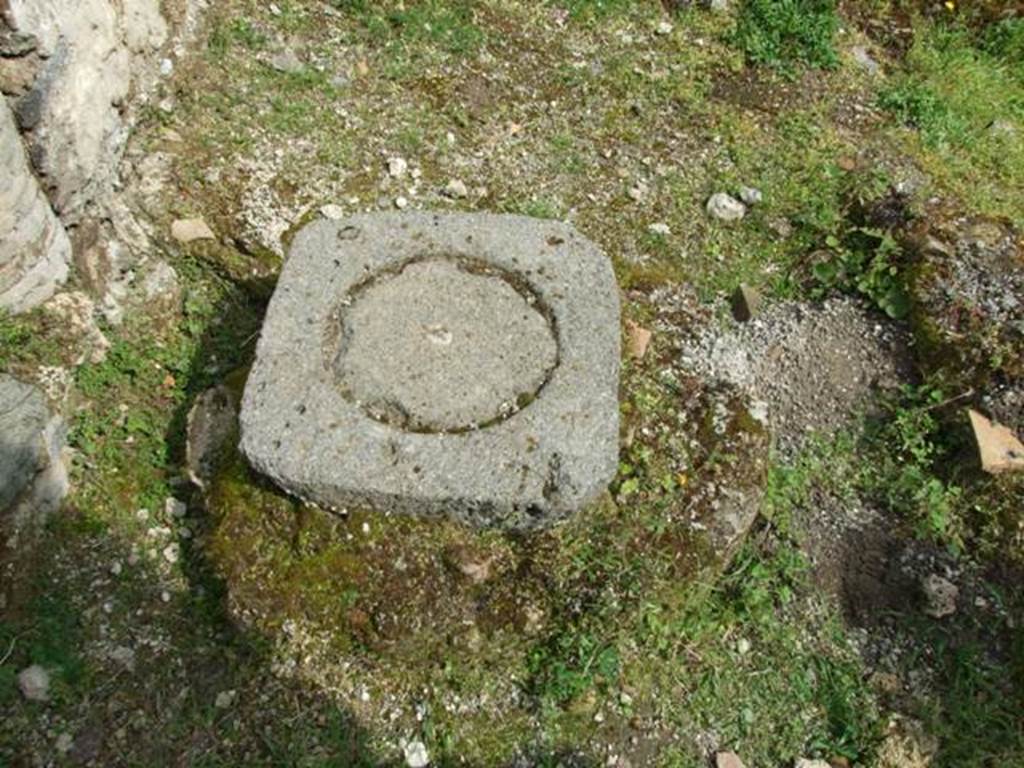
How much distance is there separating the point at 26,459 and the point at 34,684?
0.76 metres

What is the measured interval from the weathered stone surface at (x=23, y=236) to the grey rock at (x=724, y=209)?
2.95 metres

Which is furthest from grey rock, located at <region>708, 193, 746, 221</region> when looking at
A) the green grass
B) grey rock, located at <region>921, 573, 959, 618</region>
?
grey rock, located at <region>921, 573, 959, 618</region>

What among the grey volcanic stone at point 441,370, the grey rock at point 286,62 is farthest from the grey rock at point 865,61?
the grey rock at point 286,62

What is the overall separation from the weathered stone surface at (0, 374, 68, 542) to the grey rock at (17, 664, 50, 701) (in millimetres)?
480

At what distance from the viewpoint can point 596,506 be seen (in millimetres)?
3062

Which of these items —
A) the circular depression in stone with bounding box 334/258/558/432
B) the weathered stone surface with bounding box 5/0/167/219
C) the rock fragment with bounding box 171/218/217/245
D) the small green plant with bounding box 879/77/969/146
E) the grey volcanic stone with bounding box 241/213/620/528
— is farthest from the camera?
the small green plant with bounding box 879/77/969/146

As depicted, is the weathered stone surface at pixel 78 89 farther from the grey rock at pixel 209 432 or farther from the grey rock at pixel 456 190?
the grey rock at pixel 456 190

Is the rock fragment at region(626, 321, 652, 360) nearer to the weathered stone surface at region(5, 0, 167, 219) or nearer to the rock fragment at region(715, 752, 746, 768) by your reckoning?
the rock fragment at region(715, 752, 746, 768)

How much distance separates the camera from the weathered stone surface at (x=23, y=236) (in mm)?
3121

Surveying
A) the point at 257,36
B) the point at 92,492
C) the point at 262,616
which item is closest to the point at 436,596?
the point at 262,616

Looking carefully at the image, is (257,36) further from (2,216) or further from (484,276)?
(484,276)

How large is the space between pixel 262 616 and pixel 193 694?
361 mm

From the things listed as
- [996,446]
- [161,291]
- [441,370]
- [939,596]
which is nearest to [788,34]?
[996,446]

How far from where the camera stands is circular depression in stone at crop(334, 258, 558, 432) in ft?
9.25
